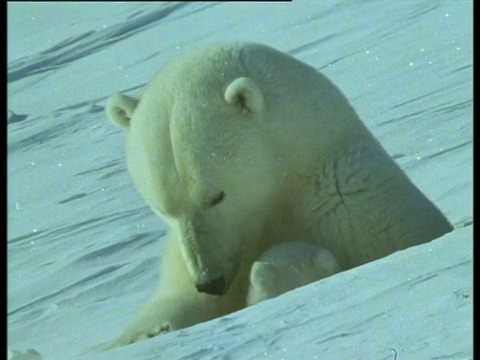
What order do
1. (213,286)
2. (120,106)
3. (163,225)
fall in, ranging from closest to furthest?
(213,286) → (120,106) → (163,225)

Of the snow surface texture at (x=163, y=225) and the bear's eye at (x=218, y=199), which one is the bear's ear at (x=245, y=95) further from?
the snow surface texture at (x=163, y=225)

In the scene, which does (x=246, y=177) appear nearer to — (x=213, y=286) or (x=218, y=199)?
(x=218, y=199)

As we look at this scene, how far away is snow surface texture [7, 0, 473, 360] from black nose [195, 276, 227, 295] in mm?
117

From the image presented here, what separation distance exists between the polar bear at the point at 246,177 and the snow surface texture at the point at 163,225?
8.2 inches

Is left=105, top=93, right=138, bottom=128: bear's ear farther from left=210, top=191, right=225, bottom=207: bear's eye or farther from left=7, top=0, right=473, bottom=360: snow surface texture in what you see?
left=7, top=0, right=473, bottom=360: snow surface texture

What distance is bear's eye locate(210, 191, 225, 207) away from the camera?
2.89m

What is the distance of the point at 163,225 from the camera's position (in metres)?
4.06

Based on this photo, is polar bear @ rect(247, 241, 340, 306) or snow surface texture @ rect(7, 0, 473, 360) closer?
snow surface texture @ rect(7, 0, 473, 360)

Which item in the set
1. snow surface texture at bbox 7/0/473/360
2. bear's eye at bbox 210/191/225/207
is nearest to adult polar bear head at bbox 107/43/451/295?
bear's eye at bbox 210/191/225/207

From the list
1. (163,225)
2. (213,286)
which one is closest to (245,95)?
(213,286)

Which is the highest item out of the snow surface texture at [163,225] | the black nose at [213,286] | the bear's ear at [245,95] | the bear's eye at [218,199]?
the bear's ear at [245,95]

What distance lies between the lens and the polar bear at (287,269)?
2875 millimetres

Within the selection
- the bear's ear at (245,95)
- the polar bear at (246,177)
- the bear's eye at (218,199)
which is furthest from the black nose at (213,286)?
the bear's ear at (245,95)

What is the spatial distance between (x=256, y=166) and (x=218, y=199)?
12 cm
